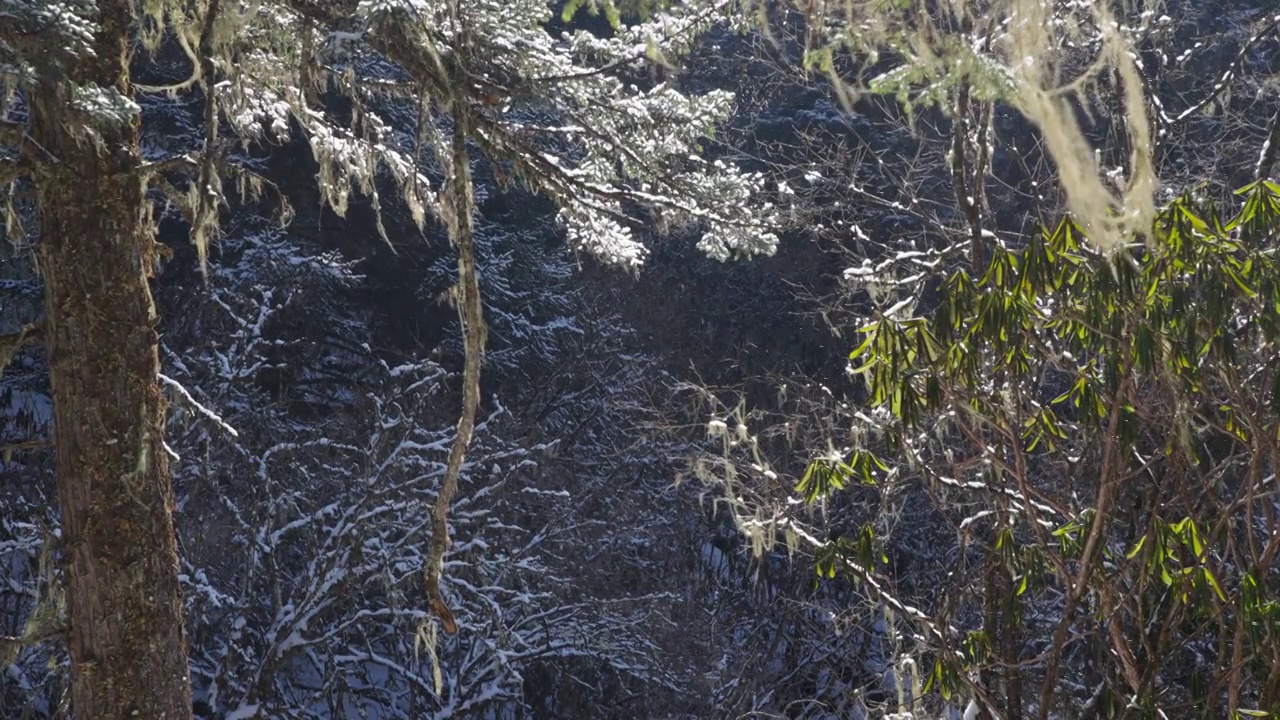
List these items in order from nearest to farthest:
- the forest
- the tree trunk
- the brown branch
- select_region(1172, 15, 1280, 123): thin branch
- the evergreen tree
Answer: the evergreen tree < the forest < the tree trunk < the brown branch < select_region(1172, 15, 1280, 123): thin branch

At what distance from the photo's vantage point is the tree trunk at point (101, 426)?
11.4ft

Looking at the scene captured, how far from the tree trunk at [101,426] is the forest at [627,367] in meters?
0.01

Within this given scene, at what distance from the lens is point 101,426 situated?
3.50m

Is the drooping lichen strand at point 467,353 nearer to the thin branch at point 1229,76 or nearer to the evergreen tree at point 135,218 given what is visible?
the evergreen tree at point 135,218

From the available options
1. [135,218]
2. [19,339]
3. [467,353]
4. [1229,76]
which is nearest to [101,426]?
[19,339]

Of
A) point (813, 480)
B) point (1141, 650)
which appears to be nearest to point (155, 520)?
point (813, 480)

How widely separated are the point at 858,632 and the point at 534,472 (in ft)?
11.4

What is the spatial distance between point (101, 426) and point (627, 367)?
30.9 feet

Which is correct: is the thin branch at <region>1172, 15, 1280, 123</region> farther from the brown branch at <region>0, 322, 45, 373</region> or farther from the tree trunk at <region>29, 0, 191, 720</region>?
the brown branch at <region>0, 322, 45, 373</region>

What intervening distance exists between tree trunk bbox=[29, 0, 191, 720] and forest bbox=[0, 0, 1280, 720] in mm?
14

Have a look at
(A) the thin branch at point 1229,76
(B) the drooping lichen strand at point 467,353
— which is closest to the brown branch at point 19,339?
(B) the drooping lichen strand at point 467,353

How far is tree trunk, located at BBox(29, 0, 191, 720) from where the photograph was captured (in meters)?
3.47

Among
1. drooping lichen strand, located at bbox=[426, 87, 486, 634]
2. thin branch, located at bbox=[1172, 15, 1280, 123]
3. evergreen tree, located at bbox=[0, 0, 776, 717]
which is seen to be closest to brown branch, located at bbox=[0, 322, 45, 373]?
evergreen tree, located at bbox=[0, 0, 776, 717]

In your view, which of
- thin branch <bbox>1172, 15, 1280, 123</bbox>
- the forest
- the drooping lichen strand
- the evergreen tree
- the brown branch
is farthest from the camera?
thin branch <bbox>1172, 15, 1280, 123</bbox>
